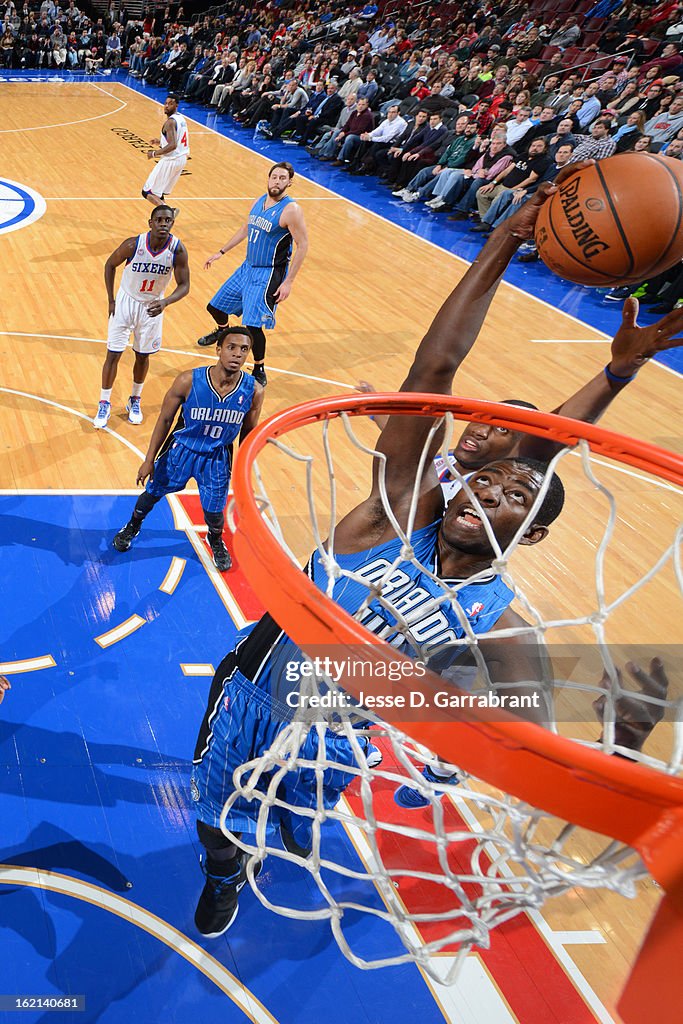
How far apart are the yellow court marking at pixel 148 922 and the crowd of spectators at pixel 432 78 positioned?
1057 cm

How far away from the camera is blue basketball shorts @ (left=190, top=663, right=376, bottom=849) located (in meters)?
2.56

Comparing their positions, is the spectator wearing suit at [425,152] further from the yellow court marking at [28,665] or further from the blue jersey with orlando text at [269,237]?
the yellow court marking at [28,665]

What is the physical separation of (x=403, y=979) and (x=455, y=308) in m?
2.31

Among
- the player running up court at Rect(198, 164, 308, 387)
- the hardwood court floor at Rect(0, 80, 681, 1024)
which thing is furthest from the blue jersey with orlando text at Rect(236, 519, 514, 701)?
the player running up court at Rect(198, 164, 308, 387)

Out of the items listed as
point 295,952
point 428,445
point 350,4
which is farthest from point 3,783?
point 350,4

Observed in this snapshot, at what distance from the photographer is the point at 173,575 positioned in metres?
4.88

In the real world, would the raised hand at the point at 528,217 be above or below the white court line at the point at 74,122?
above

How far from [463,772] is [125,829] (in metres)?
2.15

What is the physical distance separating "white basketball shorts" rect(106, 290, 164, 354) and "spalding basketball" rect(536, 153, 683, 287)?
401 centimetres

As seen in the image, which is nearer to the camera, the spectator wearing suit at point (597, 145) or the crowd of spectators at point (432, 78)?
the spectator wearing suit at point (597, 145)

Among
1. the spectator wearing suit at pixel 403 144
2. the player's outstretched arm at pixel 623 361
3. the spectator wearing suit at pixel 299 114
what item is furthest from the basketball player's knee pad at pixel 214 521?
the spectator wearing suit at pixel 299 114

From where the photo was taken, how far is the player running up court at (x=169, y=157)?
10.5 meters

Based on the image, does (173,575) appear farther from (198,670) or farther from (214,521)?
(198,670)

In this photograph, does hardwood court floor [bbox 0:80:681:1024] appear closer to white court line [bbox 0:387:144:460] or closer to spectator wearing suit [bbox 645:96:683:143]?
white court line [bbox 0:387:144:460]
